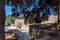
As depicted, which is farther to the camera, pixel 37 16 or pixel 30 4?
pixel 37 16

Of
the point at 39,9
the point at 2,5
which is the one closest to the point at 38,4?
the point at 39,9

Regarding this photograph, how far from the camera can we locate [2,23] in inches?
232

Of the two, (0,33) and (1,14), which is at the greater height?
(1,14)

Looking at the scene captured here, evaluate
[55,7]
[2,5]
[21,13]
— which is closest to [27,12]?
[21,13]

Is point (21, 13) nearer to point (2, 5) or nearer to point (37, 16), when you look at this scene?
point (37, 16)

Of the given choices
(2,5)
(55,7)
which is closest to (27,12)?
(55,7)

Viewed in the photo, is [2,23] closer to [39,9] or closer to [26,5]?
[26,5]

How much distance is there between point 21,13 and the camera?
33.3 ft

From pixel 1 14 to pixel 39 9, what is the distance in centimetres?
478

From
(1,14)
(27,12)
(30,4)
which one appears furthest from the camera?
(27,12)

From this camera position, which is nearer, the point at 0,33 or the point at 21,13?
the point at 0,33

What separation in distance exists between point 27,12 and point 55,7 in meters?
1.89

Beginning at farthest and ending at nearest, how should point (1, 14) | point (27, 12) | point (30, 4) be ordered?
point (27, 12) → point (30, 4) → point (1, 14)

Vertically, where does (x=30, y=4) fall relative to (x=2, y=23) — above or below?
above
